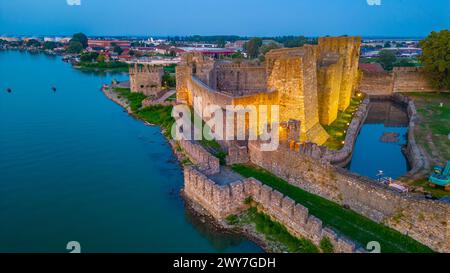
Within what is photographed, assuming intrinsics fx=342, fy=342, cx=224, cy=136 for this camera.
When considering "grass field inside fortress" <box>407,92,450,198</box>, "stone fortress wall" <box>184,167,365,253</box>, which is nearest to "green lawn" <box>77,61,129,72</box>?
"grass field inside fortress" <box>407,92,450,198</box>

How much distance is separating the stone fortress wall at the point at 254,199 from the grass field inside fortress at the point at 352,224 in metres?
0.80

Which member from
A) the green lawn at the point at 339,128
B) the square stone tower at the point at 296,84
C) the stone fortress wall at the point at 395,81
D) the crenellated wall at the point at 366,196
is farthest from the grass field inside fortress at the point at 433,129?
the square stone tower at the point at 296,84

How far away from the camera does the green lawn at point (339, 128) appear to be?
19.1m

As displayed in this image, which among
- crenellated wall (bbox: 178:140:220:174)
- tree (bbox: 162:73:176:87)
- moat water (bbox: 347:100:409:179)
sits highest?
tree (bbox: 162:73:176:87)

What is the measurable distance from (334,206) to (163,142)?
12.6 m

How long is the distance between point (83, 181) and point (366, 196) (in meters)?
12.1

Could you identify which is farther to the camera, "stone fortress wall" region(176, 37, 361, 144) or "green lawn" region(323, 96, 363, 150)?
"green lawn" region(323, 96, 363, 150)

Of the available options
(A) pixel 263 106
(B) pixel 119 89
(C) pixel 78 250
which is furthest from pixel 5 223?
(B) pixel 119 89

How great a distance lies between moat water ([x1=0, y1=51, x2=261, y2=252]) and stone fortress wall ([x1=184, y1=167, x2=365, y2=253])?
0.82m

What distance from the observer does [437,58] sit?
32.3m

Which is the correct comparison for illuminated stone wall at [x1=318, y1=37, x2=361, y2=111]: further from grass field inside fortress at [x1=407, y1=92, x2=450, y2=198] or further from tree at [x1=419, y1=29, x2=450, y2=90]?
tree at [x1=419, y1=29, x2=450, y2=90]

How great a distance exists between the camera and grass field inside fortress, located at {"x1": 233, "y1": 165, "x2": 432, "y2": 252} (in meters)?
9.64

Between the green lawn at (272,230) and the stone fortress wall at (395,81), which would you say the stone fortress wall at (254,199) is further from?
the stone fortress wall at (395,81)

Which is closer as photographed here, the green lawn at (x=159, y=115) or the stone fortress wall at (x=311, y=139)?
the stone fortress wall at (x=311, y=139)
